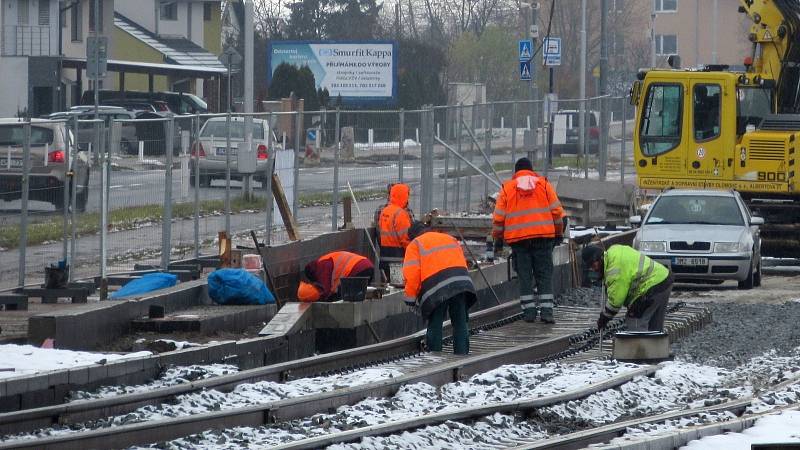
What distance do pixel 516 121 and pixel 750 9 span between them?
18.7 feet

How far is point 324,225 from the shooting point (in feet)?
78.9

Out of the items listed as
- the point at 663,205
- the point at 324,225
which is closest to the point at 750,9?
the point at 663,205

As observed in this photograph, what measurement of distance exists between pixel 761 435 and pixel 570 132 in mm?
28862

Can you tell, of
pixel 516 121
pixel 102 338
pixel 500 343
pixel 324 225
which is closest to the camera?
pixel 102 338

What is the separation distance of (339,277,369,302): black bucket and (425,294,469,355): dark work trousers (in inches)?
47.9

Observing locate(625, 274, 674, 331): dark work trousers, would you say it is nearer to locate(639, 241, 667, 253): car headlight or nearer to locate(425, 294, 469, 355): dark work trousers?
locate(425, 294, 469, 355): dark work trousers

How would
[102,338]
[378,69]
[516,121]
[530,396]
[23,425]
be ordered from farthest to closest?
1. [378,69]
2. [516,121]
3. [102,338]
4. [530,396]
5. [23,425]

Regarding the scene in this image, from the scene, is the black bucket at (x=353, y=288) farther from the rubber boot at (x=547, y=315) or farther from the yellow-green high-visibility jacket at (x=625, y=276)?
the yellow-green high-visibility jacket at (x=625, y=276)

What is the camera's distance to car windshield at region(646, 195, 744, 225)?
2233 cm

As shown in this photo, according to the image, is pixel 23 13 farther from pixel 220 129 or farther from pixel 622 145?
pixel 220 129

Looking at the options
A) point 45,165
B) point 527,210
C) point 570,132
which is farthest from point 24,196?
point 570,132

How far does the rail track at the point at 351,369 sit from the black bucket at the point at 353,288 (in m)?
0.87

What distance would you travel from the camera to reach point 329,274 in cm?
1606

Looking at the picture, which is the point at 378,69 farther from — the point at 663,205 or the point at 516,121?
the point at 663,205
